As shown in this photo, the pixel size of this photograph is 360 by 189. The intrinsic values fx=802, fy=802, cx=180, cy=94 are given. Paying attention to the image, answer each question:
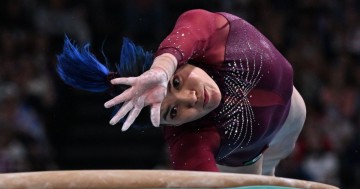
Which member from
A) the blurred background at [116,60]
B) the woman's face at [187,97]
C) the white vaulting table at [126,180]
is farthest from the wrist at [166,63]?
the blurred background at [116,60]

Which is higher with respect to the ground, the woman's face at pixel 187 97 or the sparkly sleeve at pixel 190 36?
the sparkly sleeve at pixel 190 36

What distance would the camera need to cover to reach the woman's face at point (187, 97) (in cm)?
247

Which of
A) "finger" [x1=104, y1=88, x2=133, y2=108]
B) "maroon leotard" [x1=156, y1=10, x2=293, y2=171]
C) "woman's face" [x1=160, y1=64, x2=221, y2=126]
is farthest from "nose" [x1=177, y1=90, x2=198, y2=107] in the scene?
"finger" [x1=104, y1=88, x2=133, y2=108]

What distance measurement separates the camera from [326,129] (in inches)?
211

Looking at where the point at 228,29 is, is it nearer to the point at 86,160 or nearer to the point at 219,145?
the point at 219,145

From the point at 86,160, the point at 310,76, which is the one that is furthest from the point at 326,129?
the point at 86,160

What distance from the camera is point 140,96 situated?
6.98 ft

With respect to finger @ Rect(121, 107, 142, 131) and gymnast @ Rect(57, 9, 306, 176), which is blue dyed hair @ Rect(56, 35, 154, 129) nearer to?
gymnast @ Rect(57, 9, 306, 176)

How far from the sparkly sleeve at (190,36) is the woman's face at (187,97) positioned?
0.07m

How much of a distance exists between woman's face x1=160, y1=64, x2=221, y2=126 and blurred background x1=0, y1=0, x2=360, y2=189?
108 inches

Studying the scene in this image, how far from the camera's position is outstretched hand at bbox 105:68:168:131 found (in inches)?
82.5

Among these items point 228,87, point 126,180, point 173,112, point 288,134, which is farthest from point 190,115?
point 288,134

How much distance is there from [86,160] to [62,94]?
535 mm

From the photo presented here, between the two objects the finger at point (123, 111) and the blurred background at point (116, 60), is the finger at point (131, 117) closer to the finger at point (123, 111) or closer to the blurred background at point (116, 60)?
the finger at point (123, 111)
